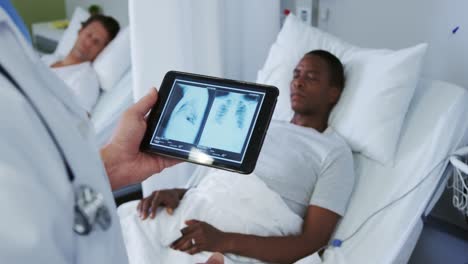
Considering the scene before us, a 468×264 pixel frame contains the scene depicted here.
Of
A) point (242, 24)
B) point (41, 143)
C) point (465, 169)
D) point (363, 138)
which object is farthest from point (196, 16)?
point (41, 143)

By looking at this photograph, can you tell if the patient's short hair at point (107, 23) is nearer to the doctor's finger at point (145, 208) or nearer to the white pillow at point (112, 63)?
the white pillow at point (112, 63)

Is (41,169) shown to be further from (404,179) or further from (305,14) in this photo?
(305,14)

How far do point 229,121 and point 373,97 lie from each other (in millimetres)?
706

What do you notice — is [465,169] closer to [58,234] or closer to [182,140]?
[182,140]

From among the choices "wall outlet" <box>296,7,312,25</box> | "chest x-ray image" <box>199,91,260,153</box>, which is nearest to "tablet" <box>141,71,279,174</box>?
"chest x-ray image" <box>199,91,260,153</box>

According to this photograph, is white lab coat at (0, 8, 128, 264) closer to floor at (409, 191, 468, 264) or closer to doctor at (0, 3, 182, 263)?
doctor at (0, 3, 182, 263)

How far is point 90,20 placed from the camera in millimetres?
2615

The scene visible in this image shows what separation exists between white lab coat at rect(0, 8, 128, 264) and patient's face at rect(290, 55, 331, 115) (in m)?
1.19

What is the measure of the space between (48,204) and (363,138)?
133 centimetres

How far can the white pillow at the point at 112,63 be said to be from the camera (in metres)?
2.42

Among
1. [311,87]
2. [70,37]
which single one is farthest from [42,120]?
[70,37]

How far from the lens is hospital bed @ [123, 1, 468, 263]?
1.32 m

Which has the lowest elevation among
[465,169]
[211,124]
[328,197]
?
[328,197]

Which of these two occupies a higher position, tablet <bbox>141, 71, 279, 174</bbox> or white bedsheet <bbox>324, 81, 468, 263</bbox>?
tablet <bbox>141, 71, 279, 174</bbox>
